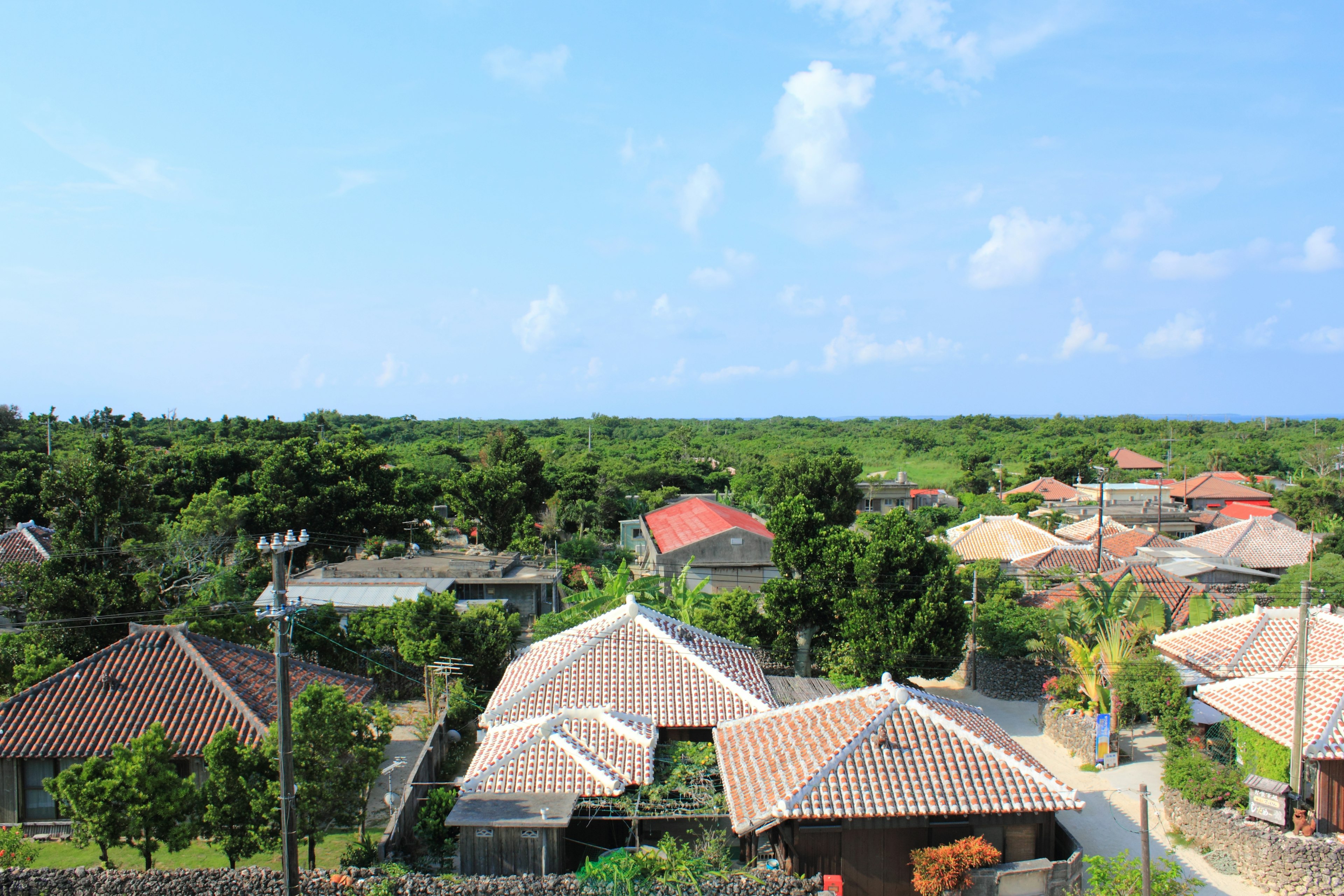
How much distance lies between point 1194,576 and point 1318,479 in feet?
112

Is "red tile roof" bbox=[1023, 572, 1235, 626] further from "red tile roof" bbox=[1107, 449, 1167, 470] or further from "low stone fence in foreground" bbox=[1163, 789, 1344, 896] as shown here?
"red tile roof" bbox=[1107, 449, 1167, 470]

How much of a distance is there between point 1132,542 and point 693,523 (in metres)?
21.2

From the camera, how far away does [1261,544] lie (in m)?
36.8

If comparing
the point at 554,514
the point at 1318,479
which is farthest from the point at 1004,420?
the point at 554,514

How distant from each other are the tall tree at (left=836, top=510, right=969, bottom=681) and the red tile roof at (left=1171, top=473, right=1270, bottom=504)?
47955mm

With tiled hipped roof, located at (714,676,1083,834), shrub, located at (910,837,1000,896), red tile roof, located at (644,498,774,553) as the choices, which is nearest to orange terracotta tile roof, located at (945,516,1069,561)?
red tile roof, located at (644,498,774,553)

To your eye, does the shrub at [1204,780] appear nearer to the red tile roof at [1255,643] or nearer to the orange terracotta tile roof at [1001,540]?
the red tile roof at [1255,643]

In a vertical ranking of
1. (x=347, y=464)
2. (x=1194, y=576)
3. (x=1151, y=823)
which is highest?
(x=347, y=464)

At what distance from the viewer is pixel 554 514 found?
165 feet

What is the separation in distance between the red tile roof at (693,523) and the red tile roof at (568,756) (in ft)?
64.1

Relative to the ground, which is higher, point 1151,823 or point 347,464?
point 347,464

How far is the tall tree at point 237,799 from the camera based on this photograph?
11.5m

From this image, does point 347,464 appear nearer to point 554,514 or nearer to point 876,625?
point 554,514

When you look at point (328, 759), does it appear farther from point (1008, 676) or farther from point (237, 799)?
point (1008, 676)
